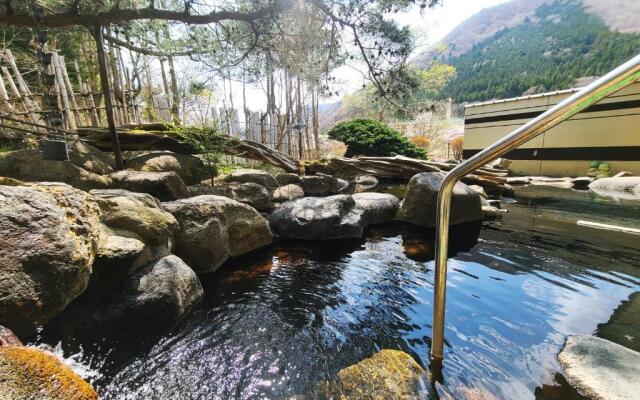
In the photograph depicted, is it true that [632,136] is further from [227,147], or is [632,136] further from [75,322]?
[75,322]

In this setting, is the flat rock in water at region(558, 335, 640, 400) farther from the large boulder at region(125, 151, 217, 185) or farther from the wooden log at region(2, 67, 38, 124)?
the wooden log at region(2, 67, 38, 124)

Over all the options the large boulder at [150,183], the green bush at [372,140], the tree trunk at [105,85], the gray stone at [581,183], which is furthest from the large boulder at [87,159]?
the gray stone at [581,183]

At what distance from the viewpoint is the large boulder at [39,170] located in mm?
3857

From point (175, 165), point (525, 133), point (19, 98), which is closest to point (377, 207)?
point (175, 165)

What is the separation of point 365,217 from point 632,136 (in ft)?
35.9

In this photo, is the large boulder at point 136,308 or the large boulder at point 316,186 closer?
the large boulder at point 136,308

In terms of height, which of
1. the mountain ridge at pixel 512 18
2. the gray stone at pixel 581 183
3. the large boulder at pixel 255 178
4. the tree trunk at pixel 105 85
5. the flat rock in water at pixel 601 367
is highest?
the mountain ridge at pixel 512 18

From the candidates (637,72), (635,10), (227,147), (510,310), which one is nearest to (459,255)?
(510,310)

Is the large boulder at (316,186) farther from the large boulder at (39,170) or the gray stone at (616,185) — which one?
the gray stone at (616,185)

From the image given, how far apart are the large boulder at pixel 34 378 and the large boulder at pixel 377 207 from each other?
4.52 m

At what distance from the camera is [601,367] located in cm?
171

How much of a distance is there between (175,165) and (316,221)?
3.23 m

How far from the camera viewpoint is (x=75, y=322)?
194 centimetres

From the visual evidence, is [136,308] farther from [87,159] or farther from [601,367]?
[87,159]
